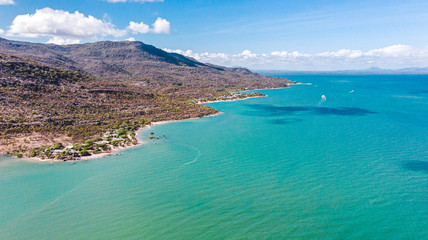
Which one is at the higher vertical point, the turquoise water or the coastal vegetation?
the coastal vegetation

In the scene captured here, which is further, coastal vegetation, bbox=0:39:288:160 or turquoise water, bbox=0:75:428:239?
coastal vegetation, bbox=0:39:288:160

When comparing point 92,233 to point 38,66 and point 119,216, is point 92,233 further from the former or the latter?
point 38,66

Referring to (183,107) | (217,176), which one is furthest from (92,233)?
(183,107)

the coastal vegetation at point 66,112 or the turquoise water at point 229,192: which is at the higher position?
the coastal vegetation at point 66,112

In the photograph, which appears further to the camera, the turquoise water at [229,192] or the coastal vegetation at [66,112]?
the coastal vegetation at [66,112]

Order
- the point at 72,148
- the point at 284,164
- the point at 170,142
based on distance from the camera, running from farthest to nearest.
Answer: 1. the point at 170,142
2. the point at 72,148
3. the point at 284,164

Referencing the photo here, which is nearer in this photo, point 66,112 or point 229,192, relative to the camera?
point 229,192

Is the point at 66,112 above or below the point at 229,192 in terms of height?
above

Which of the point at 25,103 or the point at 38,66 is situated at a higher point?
the point at 38,66
